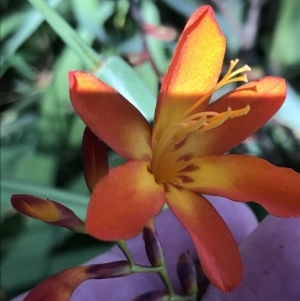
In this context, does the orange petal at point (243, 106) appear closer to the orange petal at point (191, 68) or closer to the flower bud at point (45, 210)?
the orange petal at point (191, 68)

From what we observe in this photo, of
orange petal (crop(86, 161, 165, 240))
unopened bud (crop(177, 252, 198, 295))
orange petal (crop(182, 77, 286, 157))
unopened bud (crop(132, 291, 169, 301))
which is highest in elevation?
orange petal (crop(86, 161, 165, 240))

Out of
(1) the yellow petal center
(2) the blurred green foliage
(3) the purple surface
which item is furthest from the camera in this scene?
(2) the blurred green foliage

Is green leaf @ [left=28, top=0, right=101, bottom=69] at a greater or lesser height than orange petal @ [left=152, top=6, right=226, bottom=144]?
greater

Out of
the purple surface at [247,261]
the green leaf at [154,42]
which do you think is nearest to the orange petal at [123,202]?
the purple surface at [247,261]

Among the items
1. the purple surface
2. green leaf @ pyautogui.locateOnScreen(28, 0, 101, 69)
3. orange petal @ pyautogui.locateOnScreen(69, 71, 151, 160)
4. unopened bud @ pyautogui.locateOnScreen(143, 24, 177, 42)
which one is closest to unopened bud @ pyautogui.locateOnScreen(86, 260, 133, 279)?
orange petal @ pyautogui.locateOnScreen(69, 71, 151, 160)

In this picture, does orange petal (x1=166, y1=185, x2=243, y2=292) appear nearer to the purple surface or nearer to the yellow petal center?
the yellow petal center

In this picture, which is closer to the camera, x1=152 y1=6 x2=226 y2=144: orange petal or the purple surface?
x1=152 y1=6 x2=226 y2=144: orange petal

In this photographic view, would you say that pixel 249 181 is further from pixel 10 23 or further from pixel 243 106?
pixel 10 23
